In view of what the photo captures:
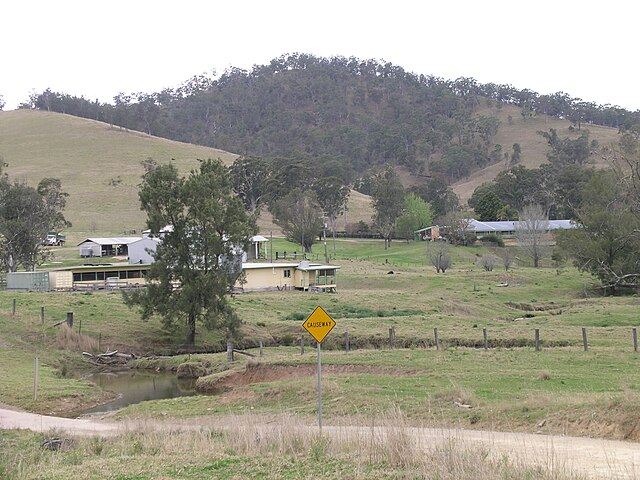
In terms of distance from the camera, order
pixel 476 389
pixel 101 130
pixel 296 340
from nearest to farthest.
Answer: pixel 476 389
pixel 296 340
pixel 101 130

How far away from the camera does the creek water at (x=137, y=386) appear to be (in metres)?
32.9

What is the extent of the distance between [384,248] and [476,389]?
88970 millimetres

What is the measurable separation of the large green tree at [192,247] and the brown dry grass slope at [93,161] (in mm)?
67863

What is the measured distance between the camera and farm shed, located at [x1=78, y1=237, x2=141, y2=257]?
288 ft

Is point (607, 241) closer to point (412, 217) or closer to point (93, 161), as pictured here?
point (412, 217)

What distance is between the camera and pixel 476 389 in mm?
23953

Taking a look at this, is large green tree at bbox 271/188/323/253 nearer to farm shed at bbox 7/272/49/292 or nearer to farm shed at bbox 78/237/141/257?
farm shed at bbox 78/237/141/257

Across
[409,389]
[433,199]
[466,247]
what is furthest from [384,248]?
[409,389]

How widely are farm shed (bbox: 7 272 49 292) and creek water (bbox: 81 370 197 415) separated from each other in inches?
907

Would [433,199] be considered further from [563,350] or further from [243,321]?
[563,350]

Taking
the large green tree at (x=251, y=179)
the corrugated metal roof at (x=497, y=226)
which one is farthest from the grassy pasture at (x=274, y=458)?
the large green tree at (x=251, y=179)

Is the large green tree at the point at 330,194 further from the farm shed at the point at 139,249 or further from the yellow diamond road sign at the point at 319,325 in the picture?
the yellow diamond road sign at the point at 319,325

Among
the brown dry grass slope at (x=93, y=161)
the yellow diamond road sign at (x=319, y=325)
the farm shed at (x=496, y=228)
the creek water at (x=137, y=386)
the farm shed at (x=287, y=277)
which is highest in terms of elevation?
the brown dry grass slope at (x=93, y=161)

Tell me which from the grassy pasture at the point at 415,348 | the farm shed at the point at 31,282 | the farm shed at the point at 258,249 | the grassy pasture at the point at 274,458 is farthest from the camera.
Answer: the farm shed at the point at 258,249
